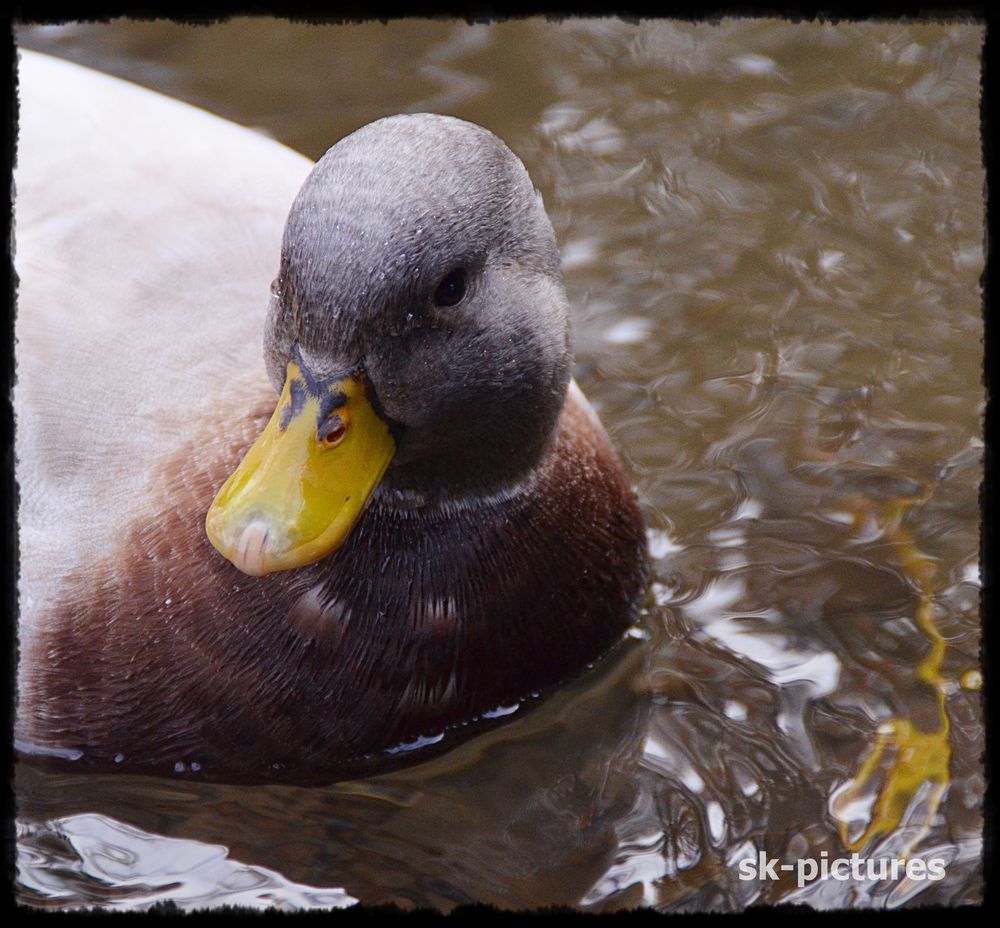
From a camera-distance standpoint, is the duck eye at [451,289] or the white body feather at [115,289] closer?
the duck eye at [451,289]

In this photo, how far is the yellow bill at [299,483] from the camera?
8.14 feet

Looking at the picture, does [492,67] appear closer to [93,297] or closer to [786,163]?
[786,163]

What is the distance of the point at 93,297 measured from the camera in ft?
Result: 10.4

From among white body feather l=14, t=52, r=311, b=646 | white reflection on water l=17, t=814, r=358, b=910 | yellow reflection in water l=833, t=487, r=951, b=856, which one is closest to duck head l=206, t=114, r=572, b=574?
white body feather l=14, t=52, r=311, b=646

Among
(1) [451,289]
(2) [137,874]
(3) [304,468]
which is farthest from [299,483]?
(2) [137,874]

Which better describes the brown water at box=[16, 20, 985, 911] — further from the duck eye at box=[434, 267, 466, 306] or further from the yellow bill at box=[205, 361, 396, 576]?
the duck eye at box=[434, 267, 466, 306]

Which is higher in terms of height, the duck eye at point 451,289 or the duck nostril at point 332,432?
the duck eye at point 451,289

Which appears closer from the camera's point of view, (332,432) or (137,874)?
(332,432)

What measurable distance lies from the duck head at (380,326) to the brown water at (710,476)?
0.70 m

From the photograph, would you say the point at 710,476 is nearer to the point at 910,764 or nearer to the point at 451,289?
the point at 910,764

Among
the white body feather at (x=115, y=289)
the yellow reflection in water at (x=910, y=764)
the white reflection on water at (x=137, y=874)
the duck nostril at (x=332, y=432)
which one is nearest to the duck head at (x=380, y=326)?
the duck nostril at (x=332, y=432)

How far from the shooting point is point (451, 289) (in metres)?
2.60

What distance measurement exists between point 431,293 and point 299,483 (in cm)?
38

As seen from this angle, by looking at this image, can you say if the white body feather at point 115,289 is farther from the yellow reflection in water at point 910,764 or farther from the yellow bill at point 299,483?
the yellow reflection in water at point 910,764
